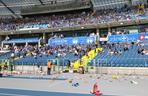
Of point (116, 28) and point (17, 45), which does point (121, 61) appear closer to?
point (116, 28)

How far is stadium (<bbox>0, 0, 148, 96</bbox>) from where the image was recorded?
30.6m

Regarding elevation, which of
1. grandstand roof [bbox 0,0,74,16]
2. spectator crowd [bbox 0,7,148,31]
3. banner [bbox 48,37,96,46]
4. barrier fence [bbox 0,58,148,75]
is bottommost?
barrier fence [bbox 0,58,148,75]

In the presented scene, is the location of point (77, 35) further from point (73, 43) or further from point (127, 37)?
point (127, 37)

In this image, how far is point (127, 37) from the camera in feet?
153

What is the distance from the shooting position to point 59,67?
3862cm

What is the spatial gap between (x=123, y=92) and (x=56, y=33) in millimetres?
39418

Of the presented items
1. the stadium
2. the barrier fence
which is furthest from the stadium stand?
the barrier fence

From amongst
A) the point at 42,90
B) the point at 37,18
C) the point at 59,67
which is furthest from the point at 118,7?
the point at 42,90

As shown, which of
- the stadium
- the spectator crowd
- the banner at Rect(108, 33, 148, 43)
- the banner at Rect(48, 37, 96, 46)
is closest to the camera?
the stadium

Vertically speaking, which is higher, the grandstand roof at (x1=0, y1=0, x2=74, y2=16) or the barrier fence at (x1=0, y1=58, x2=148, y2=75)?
the grandstand roof at (x1=0, y1=0, x2=74, y2=16)

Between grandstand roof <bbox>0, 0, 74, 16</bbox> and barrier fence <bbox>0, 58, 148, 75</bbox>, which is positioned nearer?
barrier fence <bbox>0, 58, 148, 75</bbox>

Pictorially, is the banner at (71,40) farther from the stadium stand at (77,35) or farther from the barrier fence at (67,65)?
the barrier fence at (67,65)

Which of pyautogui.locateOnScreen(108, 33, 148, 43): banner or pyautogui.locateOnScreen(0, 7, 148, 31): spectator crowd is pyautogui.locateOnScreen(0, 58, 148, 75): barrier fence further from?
pyautogui.locateOnScreen(0, 7, 148, 31): spectator crowd

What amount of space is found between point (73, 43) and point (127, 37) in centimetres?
939
